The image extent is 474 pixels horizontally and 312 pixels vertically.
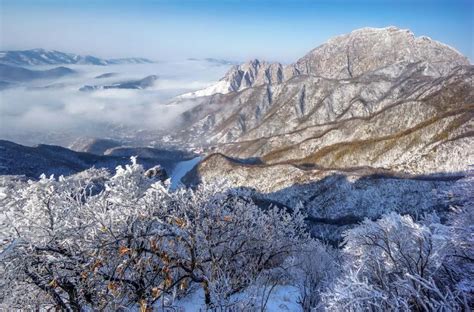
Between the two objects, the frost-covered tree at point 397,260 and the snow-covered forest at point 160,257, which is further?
the frost-covered tree at point 397,260

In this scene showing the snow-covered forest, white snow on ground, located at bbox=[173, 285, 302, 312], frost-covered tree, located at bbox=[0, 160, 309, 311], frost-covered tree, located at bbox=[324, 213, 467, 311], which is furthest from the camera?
white snow on ground, located at bbox=[173, 285, 302, 312]

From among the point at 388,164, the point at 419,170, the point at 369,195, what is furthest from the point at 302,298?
the point at 388,164

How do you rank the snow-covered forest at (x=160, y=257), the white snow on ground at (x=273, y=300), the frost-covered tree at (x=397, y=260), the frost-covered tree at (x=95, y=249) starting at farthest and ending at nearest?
1. the white snow on ground at (x=273, y=300)
2. the frost-covered tree at (x=95, y=249)
3. the frost-covered tree at (x=397, y=260)
4. the snow-covered forest at (x=160, y=257)

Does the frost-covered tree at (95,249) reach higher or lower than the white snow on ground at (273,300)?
higher

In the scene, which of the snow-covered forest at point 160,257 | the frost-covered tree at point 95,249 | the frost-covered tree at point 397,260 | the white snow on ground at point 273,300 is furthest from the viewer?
the white snow on ground at point 273,300

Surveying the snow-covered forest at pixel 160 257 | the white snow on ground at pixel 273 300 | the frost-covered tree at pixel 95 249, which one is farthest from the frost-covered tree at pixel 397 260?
the frost-covered tree at pixel 95 249

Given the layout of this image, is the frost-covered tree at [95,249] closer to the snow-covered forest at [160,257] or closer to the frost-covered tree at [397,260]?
the snow-covered forest at [160,257]

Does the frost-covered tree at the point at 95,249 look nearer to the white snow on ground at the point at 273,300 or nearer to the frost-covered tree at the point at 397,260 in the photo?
the white snow on ground at the point at 273,300

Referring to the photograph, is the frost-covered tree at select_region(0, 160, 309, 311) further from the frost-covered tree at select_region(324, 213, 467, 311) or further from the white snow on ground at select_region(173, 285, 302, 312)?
the frost-covered tree at select_region(324, 213, 467, 311)

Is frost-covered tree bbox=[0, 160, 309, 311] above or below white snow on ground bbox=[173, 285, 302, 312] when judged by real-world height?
above

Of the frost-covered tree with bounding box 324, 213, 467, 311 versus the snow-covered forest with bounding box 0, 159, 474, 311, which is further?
the frost-covered tree with bounding box 324, 213, 467, 311

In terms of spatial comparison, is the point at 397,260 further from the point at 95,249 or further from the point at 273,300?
the point at 95,249

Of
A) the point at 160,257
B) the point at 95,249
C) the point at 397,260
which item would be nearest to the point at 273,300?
the point at 397,260

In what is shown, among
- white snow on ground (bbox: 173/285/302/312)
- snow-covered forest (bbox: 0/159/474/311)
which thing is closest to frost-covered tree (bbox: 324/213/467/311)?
snow-covered forest (bbox: 0/159/474/311)
